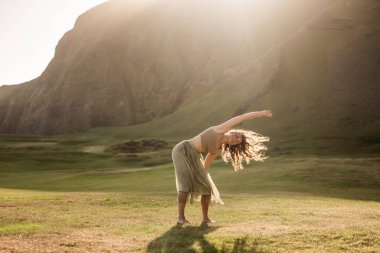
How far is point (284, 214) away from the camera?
15844 millimetres

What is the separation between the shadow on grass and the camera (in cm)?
1041

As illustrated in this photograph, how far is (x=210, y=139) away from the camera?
1298 centimetres

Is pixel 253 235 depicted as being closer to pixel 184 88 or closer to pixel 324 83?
pixel 324 83

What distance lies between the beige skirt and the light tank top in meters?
0.34

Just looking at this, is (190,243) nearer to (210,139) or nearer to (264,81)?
(210,139)

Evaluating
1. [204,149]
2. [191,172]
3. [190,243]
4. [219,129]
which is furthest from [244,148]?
[190,243]

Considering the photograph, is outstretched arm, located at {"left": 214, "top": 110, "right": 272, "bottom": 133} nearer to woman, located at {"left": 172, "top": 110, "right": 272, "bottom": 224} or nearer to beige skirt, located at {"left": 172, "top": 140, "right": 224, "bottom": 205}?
woman, located at {"left": 172, "top": 110, "right": 272, "bottom": 224}

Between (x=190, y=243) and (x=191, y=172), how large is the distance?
2.53m

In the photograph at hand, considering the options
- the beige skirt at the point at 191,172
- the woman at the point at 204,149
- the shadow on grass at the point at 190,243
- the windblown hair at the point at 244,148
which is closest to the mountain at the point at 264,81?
the windblown hair at the point at 244,148

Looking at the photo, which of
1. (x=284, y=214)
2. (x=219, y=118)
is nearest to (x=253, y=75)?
(x=219, y=118)

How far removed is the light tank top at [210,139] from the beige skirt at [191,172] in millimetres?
339

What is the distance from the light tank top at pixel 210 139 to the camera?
12914 mm

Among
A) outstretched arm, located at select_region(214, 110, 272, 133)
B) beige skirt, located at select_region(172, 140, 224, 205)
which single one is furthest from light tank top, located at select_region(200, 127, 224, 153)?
beige skirt, located at select_region(172, 140, 224, 205)

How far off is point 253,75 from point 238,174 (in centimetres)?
11624
